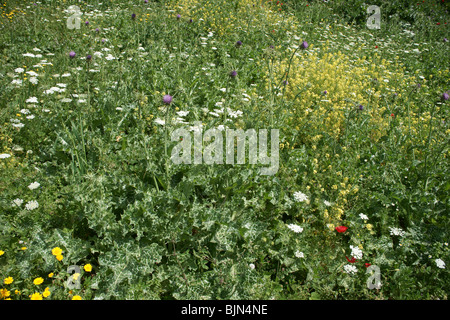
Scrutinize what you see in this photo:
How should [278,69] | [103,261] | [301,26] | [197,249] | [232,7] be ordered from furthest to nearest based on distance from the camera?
1. [232,7]
2. [301,26]
3. [278,69]
4. [197,249]
5. [103,261]

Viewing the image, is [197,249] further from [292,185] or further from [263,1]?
[263,1]

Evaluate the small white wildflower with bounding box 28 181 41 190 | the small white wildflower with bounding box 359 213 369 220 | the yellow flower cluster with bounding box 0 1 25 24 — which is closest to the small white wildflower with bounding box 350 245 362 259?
the small white wildflower with bounding box 359 213 369 220

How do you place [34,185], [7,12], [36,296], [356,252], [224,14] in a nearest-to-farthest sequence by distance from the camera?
[36,296]
[356,252]
[34,185]
[7,12]
[224,14]

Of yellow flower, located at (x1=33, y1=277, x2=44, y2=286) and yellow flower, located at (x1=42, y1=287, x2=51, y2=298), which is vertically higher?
yellow flower, located at (x1=33, y1=277, x2=44, y2=286)

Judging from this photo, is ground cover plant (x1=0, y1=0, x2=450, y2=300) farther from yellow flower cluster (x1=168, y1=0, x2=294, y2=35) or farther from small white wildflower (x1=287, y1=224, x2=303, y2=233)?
yellow flower cluster (x1=168, y1=0, x2=294, y2=35)

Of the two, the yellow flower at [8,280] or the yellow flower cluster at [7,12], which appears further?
the yellow flower cluster at [7,12]

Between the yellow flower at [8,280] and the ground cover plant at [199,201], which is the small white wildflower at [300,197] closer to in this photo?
the ground cover plant at [199,201]

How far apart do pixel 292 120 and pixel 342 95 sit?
1.01 meters

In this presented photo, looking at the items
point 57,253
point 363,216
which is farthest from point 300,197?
point 57,253

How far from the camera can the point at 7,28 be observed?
5.46m

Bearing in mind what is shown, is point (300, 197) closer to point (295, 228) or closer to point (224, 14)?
point (295, 228)

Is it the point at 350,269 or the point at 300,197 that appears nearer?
the point at 350,269

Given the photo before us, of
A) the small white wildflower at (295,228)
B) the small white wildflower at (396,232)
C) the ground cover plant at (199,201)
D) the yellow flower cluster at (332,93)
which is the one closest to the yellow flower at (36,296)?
the ground cover plant at (199,201)

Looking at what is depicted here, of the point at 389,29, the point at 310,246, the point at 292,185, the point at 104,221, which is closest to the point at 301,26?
the point at 389,29
